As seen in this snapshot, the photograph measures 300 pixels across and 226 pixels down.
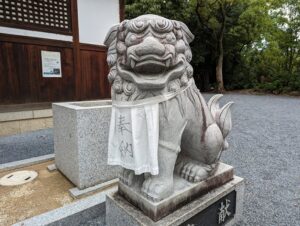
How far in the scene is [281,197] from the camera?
8.12ft

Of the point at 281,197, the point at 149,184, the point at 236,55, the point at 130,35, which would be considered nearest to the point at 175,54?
the point at 130,35

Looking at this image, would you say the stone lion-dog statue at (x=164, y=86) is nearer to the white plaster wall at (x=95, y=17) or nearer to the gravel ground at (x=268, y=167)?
the gravel ground at (x=268, y=167)

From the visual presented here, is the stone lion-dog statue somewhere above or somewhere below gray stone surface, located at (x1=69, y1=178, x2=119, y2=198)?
above

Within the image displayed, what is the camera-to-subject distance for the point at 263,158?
3678 mm

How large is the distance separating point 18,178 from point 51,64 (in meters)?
3.73

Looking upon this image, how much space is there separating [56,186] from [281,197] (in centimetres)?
262

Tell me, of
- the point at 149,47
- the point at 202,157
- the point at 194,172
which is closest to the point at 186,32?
the point at 149,47

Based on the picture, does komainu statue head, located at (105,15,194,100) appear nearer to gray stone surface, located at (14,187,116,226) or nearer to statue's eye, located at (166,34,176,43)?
statue's eye, located at (166,34,176,43)

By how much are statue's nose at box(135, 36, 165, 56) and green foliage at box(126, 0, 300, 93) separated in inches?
460

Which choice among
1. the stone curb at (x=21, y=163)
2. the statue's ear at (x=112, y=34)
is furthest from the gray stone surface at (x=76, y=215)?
the stone curb at (x=21, y=163)

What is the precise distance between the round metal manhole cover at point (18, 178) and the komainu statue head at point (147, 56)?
2055 millimetres

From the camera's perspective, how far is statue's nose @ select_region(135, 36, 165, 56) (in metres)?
1.26

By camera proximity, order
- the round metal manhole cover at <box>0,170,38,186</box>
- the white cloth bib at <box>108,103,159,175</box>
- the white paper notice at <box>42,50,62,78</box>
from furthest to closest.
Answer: the white paper notice at <box>42,50,62,78</box> < the round metal manhole cover at <box>0,170,38,186</box> < the white cloth bib at <box>108,103,159,175</box>

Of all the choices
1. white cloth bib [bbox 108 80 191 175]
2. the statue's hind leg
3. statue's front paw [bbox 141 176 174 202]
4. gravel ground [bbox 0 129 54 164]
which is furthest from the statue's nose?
gravel ground [bbox 0 129 54 164]
